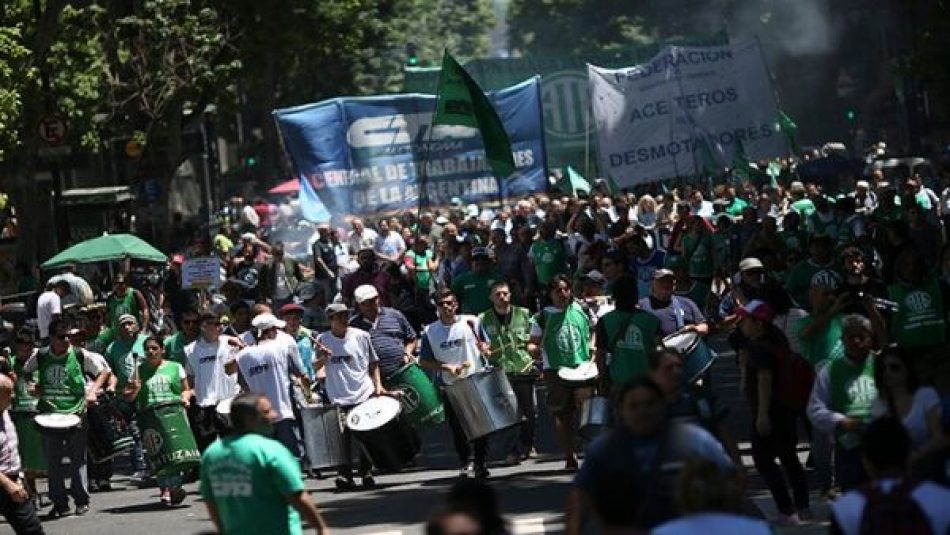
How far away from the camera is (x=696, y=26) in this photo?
93750mm

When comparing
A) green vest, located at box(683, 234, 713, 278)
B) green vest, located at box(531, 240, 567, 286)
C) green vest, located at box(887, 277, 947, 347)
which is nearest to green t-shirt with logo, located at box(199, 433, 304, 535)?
green vest, located at box(887, 277, 947, 347)

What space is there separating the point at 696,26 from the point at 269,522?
84.8 metres

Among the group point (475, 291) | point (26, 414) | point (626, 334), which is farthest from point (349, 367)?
point (475, 291)

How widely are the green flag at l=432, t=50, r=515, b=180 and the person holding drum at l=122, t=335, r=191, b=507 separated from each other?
27.5ft

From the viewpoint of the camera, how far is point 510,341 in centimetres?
1869

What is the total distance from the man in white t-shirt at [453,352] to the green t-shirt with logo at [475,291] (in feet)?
12.5

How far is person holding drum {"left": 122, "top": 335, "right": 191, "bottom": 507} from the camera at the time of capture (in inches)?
724

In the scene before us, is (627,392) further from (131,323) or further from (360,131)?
(360,131)

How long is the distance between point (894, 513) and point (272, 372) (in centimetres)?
985

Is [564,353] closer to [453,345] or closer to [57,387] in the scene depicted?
[453,345]

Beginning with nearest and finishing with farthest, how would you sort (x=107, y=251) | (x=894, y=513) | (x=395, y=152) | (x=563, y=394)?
(x=894, y=513) < (x=563, y=394) < (x=107, y=251) < (x=395, y=152)

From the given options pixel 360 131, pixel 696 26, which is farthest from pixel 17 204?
pixel 696 26

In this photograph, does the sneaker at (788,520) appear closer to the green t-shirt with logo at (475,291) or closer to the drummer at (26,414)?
the drummer at (26,414)

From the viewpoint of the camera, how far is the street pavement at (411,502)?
15.4 metres
